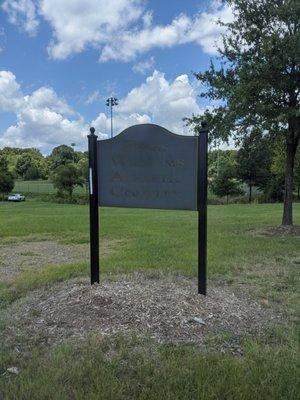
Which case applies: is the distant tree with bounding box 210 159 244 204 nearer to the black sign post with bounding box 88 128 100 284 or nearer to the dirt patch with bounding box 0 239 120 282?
the dirt patch with bounding box 0 239 120 282

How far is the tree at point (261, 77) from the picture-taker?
1119cm

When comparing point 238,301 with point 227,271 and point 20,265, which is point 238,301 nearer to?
point 227,271

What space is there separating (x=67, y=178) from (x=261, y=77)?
46900 mm

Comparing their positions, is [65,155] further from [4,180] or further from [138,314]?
[138,314]

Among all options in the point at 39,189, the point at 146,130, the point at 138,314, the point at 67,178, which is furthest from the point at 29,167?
the point at 138,314

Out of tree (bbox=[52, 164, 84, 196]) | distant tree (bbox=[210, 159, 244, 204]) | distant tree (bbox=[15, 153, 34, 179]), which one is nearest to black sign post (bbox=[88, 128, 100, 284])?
distant tree (bbox=[210, 159, 244, 204])

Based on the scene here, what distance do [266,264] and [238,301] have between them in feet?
8.80

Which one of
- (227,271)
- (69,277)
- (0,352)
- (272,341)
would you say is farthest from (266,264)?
(0,352)

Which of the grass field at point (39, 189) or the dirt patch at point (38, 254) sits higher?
the grass field at point (39, 189)

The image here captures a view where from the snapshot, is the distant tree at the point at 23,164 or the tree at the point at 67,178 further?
the distant tree at the point at 23,164

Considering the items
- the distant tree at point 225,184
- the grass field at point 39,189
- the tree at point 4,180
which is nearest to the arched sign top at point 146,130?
the distant tree at point 225,184

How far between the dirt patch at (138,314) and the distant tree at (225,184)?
44662 millimetres

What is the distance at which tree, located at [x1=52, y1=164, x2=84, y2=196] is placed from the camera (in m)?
56.4

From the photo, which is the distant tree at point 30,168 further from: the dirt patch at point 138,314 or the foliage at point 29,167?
the dirt patch at point 138,314
